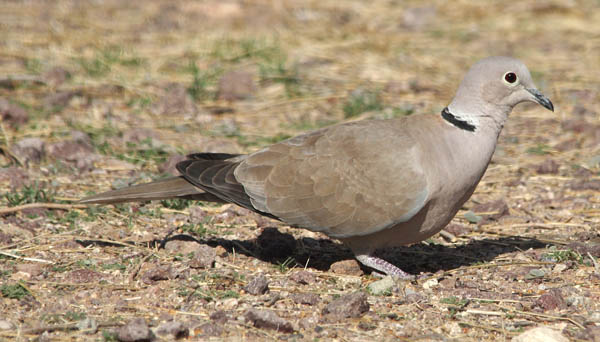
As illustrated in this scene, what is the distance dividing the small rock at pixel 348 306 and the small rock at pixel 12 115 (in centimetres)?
324

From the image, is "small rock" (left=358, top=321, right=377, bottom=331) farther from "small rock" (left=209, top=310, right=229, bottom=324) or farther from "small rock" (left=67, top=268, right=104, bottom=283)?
"small rock" (left=67, top=268, right=104, bottom=283)

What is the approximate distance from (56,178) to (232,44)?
3.02 meters

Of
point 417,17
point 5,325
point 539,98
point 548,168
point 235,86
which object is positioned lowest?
point 5,325

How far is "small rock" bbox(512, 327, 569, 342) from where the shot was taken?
305 centimetres

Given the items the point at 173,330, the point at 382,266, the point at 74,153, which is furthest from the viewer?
the point at 74,153

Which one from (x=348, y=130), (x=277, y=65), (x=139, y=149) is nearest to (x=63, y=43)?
(x=277, y=65)

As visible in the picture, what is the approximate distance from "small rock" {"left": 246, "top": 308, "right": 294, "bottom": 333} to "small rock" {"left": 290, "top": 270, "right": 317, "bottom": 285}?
0.52 meters

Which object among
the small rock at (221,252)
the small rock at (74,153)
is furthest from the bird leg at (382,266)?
the small rock at (74,153)

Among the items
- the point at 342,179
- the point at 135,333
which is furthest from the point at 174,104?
the point at 135,333

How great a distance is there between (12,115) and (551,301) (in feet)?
12.8

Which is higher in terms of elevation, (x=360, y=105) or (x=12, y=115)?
(x=360, y=105)

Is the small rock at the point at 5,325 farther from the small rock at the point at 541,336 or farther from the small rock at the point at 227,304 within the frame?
the small rock at the point at 541,336

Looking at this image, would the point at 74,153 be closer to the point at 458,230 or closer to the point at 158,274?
the point at 158,274

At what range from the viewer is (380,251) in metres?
4.34
